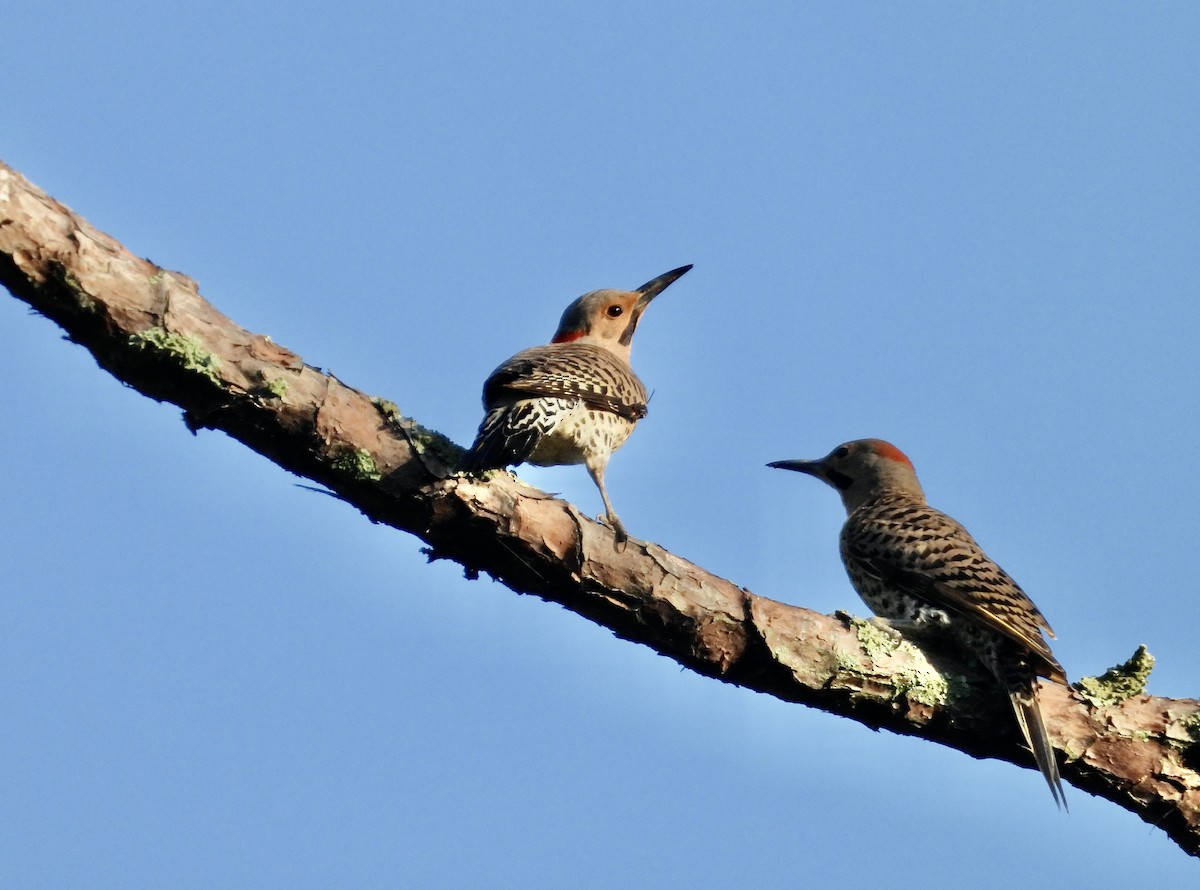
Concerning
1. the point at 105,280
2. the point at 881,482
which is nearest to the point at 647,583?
the point at 105,280

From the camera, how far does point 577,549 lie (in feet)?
12.8

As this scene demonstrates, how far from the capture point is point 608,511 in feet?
16.2

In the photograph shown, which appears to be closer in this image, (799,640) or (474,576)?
(474,576)

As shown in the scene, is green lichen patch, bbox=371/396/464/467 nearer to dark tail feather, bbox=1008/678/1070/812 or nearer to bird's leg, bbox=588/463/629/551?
bird's leg, bbox=588/463/629/551

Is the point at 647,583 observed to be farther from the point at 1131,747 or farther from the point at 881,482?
the point at 881,482

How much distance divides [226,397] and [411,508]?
63cm

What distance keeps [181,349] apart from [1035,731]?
3.08 metres

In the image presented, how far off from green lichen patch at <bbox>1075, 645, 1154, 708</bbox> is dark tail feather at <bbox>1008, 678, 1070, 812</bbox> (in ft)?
0.90

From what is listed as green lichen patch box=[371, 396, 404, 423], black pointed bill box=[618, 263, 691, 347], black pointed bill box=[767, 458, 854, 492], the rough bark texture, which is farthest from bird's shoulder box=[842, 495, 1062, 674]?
green lichen patch box=[371, 396, 404, 423]

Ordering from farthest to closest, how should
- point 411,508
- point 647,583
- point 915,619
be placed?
point 915,619
point 647,583
point 411,508

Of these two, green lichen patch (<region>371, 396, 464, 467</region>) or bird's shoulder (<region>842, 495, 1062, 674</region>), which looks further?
bird's shoulder (<region>842, 495, 1062, 674</region>)

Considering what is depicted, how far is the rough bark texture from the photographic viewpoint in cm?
335

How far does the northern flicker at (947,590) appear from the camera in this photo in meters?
4.52

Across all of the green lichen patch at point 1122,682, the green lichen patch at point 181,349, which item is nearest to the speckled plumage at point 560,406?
the green lichen patch at point 181,349
